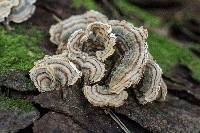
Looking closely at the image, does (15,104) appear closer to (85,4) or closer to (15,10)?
(15,10)

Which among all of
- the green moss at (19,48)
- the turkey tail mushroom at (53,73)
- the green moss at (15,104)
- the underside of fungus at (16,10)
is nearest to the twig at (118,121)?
the turkey tail mushroom at (53,73)

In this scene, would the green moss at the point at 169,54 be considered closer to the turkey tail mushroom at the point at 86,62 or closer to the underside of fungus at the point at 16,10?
the turkey tail mushroom at the point at 86,62

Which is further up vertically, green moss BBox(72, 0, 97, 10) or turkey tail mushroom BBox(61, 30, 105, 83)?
green moss BBox(72, 0, 97, 10)

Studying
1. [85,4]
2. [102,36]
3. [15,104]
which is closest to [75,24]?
[102,36]

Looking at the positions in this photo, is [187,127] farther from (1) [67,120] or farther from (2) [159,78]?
(1) [67,120]

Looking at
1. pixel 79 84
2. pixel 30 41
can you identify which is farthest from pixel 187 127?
pixel 30 41

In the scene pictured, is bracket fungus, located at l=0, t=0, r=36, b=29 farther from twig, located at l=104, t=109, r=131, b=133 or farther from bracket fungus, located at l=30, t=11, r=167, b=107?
twig, located at l=104, t=109, r=131, b=133

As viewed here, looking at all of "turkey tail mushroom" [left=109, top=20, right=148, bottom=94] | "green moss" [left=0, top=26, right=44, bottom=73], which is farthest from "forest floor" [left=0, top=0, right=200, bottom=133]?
"turkey tail mushroom" [left=109, top=20, right=148, bottom=94]

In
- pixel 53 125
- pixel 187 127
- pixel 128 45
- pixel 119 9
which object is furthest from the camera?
pixel 119 9
